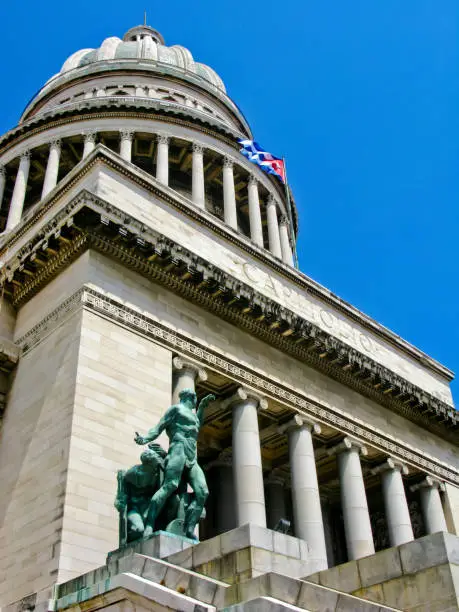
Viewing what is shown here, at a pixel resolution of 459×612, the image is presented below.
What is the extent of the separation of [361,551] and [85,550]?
989 centimetres

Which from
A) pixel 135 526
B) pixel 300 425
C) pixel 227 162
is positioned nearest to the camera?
pixel 135 526

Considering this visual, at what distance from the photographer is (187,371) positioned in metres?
19.5

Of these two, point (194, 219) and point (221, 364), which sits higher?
point (194, 219)

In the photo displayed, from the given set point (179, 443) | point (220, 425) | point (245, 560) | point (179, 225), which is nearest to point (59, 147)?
point (179, 225)

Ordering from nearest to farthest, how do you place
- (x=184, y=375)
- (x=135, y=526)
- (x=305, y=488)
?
(x=135, y=526) → (x=184, y=375) → (x=305, y=488)

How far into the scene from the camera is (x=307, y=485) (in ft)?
68.2

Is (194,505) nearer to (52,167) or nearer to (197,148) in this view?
(52,167)

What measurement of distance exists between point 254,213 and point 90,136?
31.1ft

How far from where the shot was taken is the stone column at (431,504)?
82.0 ft

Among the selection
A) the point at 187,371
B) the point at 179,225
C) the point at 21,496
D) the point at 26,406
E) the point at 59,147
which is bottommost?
the point at 21,496

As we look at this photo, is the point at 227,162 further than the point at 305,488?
Yes

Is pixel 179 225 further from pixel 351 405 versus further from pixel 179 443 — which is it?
pixel 179 443

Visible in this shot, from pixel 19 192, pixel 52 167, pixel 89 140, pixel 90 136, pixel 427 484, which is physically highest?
pixel 90 136

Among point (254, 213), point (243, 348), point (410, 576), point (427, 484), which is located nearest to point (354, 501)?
point (427, 484)
